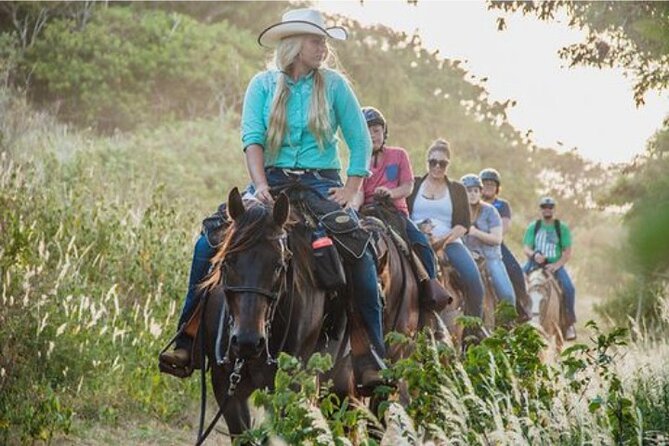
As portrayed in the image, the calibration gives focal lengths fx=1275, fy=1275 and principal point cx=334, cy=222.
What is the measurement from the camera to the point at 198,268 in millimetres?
6594

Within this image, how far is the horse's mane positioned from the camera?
6.02m

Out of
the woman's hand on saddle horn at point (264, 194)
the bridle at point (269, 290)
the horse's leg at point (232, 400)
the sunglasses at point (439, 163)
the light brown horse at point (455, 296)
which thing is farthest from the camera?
the sunglasses at point (439, 163)

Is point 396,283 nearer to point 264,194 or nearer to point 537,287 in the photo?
point 264,194

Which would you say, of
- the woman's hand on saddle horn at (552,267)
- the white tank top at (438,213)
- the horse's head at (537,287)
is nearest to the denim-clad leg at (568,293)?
the woman's hand on saddle horn at (552,267)

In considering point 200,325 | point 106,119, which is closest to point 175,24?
point 106,119

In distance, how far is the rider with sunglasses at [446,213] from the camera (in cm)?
1106

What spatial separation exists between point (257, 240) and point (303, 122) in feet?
3.30

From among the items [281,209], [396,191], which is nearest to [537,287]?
[396,191]

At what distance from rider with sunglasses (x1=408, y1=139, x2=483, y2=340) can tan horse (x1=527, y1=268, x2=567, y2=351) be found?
4.68 metres

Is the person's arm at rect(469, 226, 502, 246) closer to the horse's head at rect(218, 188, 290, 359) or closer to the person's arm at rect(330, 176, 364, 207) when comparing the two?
the person's arm at rect(330, 176, 364, 207)

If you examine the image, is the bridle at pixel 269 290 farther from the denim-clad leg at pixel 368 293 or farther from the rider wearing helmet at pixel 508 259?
the rider wearing helmet at pixel 508 259

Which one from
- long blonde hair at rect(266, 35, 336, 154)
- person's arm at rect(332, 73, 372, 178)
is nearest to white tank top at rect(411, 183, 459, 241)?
person's arm at rect(332, 73, 372, 178)

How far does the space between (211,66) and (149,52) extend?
1985 mm

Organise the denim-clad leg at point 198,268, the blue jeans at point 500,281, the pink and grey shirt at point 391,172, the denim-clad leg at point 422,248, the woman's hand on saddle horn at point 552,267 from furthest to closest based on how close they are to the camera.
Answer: the woman's hand on saddle horn at point 552,267, the blue jeans at point 500,281, the pink and grey shirt at point 391,172, the denim-clad leg at point 422,248, the denim-clad leg at point 198,268
